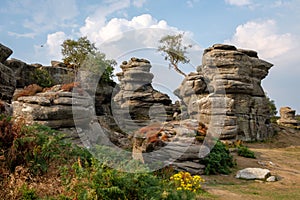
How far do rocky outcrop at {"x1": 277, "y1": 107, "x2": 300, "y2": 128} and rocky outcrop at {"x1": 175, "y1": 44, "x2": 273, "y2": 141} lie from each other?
9.56m

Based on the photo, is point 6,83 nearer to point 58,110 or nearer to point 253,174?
point 58,110

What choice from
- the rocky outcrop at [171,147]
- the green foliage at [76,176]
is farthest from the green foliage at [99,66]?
the green foliage at [76,176]

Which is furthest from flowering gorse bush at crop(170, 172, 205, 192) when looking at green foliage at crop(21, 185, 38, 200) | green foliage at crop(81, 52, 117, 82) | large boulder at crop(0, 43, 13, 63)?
large boulder at crop(0, 43, 13, 63)

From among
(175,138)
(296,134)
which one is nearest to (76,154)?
(175,138)

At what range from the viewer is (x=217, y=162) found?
11062mm

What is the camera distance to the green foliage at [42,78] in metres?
21.3

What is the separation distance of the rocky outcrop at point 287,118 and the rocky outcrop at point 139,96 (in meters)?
15.7

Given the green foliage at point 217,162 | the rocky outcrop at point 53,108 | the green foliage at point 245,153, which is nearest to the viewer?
the green foliage at point 217,162

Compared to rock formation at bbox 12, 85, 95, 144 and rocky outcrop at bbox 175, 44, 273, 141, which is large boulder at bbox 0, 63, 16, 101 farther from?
rocky outcrop at bbox 175, 44, 273, 141

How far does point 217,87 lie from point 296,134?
10.5 metres

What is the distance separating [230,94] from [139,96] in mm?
7603

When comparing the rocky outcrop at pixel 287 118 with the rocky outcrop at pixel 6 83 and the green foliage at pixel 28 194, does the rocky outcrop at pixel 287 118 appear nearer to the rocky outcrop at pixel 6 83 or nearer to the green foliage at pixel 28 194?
the rocky outcrop at pixel 6 83

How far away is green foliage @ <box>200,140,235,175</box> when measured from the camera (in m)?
10.8

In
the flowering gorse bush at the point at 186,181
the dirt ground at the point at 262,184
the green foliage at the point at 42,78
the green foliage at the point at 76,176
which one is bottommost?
the dirt ground at the point at 262,184
